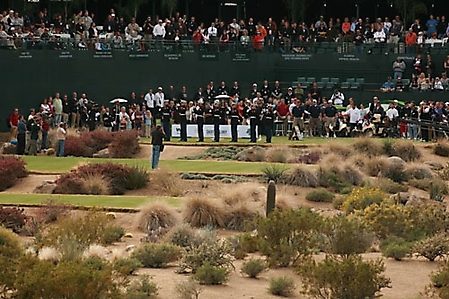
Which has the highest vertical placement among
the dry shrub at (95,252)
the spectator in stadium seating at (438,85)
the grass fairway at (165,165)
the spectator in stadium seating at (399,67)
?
the spectator in stadium seating at (399,67)

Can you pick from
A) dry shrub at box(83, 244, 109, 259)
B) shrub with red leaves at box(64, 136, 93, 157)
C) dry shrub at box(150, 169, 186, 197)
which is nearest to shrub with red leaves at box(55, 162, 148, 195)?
dry shrub at box(150, 169, 186, 197)

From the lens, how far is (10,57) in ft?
173

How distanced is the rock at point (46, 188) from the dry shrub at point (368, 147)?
1129 cm

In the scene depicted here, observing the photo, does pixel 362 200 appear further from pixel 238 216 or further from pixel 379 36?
pixel 379 36

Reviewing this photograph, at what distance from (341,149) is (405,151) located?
2.38m

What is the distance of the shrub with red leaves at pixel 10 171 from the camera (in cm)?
3991

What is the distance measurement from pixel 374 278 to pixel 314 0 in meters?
48.2

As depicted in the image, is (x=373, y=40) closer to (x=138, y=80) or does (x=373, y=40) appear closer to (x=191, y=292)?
(x=138, y=80)

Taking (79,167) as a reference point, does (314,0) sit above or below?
above

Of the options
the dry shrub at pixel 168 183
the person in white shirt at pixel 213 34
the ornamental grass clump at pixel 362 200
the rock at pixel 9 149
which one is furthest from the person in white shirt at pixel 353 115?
the ornamental grass clump at pixel 362 200

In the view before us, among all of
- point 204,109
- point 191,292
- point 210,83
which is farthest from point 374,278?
point 210,83

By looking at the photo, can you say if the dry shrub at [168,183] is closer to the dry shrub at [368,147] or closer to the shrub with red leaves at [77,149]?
the shrub with red leaves at [77,149]

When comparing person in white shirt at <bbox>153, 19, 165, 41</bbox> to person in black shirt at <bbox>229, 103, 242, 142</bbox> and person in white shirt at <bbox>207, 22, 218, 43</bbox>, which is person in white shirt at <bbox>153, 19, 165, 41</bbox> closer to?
person in white shirt at <bbox>207, 22, 218, 43</bbox>

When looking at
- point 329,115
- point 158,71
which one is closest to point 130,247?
point 329,115
